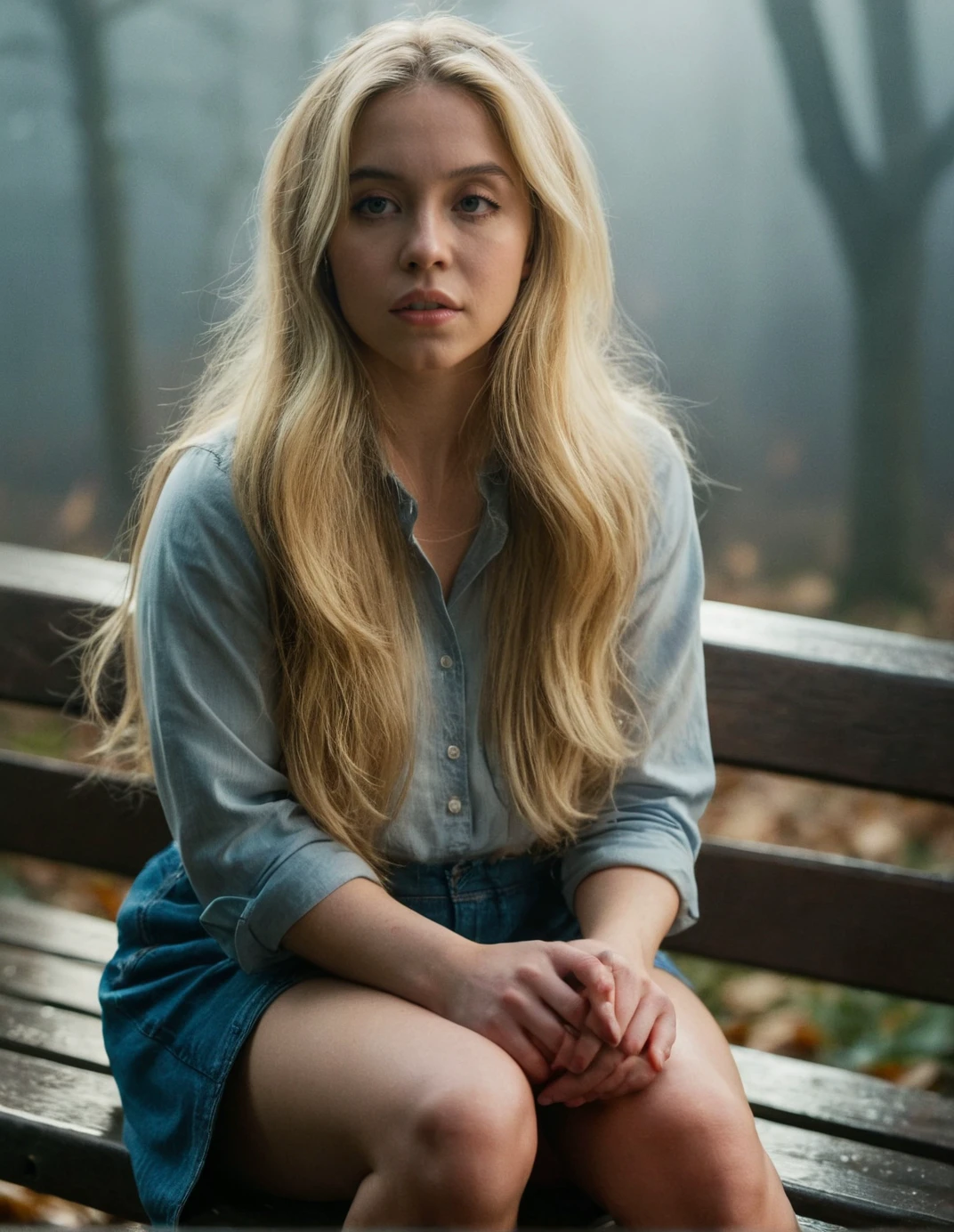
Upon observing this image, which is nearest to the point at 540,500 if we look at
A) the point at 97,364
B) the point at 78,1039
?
the point at 78,1039

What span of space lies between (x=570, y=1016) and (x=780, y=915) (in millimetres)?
788

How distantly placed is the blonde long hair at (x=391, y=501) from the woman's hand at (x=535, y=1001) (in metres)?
0.27

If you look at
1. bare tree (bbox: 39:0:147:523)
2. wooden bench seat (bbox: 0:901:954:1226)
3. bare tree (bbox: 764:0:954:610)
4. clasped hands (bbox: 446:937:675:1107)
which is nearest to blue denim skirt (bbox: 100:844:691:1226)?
wooden bench seat (bbox: 0:901:954:1226)

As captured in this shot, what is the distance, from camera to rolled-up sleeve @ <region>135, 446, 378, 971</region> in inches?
70.7

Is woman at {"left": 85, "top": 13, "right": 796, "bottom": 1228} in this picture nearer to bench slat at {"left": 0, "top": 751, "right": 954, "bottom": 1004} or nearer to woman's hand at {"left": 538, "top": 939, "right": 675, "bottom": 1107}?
woman's hand at {"left": 538, "top": 939, "right": 675, "bottom": 1107}

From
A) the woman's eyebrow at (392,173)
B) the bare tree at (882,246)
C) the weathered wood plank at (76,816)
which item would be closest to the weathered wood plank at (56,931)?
the weathered wood plank at (76,816)

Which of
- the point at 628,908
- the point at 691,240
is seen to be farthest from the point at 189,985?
the point at 691,240

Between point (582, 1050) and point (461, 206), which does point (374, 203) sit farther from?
point (582, 1050)

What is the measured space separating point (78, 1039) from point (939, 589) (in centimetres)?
378

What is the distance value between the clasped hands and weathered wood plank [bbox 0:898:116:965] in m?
1.06

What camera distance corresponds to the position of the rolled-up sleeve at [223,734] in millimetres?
1797

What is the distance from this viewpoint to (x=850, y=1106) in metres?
2.19

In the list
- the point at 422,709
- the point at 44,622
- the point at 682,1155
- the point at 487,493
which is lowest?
the point at 682,1155

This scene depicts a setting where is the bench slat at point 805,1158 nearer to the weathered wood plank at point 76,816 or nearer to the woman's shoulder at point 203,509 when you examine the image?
the weathered wood plank at point 76,816
